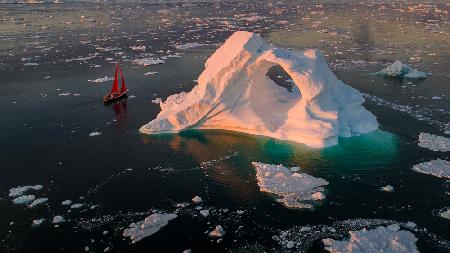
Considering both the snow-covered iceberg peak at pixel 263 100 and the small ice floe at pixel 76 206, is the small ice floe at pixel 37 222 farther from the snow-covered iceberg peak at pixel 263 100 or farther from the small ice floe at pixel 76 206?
the snow-covered iceberg peak at pixel 263 100

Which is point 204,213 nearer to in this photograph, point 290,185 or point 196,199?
point 196,199

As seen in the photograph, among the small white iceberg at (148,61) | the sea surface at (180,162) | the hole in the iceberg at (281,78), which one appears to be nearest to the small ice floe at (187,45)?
the sea surface at (180,162)

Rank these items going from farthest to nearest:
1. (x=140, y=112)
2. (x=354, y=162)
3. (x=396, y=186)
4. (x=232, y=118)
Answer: (x=140, y=112), (x=232, y=118), (x=354, y=162), (x=396, y=186)

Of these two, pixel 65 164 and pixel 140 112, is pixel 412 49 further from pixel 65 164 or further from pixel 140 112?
pixel 65 164

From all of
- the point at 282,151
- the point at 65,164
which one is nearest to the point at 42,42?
the point at 65,164

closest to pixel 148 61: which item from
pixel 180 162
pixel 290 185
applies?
pixel 180 162
